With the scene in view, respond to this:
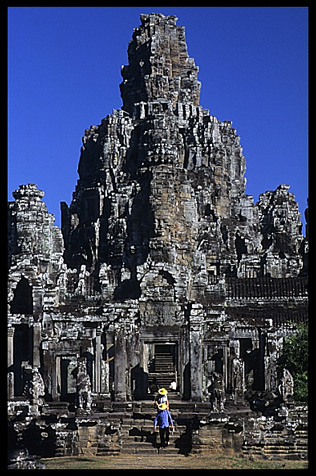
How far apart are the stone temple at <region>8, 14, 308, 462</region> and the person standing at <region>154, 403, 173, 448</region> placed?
75 cm

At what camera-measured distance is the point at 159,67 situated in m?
65.5

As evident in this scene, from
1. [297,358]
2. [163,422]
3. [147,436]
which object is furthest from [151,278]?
[163,422]

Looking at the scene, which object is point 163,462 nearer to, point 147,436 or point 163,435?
point 163,435

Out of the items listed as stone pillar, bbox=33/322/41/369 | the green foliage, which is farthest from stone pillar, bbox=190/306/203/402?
stone pillar, bbox=33/322/41/369

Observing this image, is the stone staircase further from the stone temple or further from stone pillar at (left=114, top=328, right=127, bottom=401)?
stone pillar at (left=114, top=328, right=127, bottom=401)

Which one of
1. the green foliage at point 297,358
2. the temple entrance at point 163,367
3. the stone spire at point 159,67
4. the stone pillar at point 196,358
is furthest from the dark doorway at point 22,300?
the stone spire at point 159,67

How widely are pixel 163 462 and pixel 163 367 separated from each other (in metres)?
13.5

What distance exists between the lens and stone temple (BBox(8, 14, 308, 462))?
101 ft

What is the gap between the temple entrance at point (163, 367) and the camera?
34.4m

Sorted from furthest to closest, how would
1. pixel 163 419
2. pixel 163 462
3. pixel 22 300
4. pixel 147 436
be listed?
1. pixel 22 300
2. pixel 147 436
3. pixel 163 419
4. pixel 163 462
